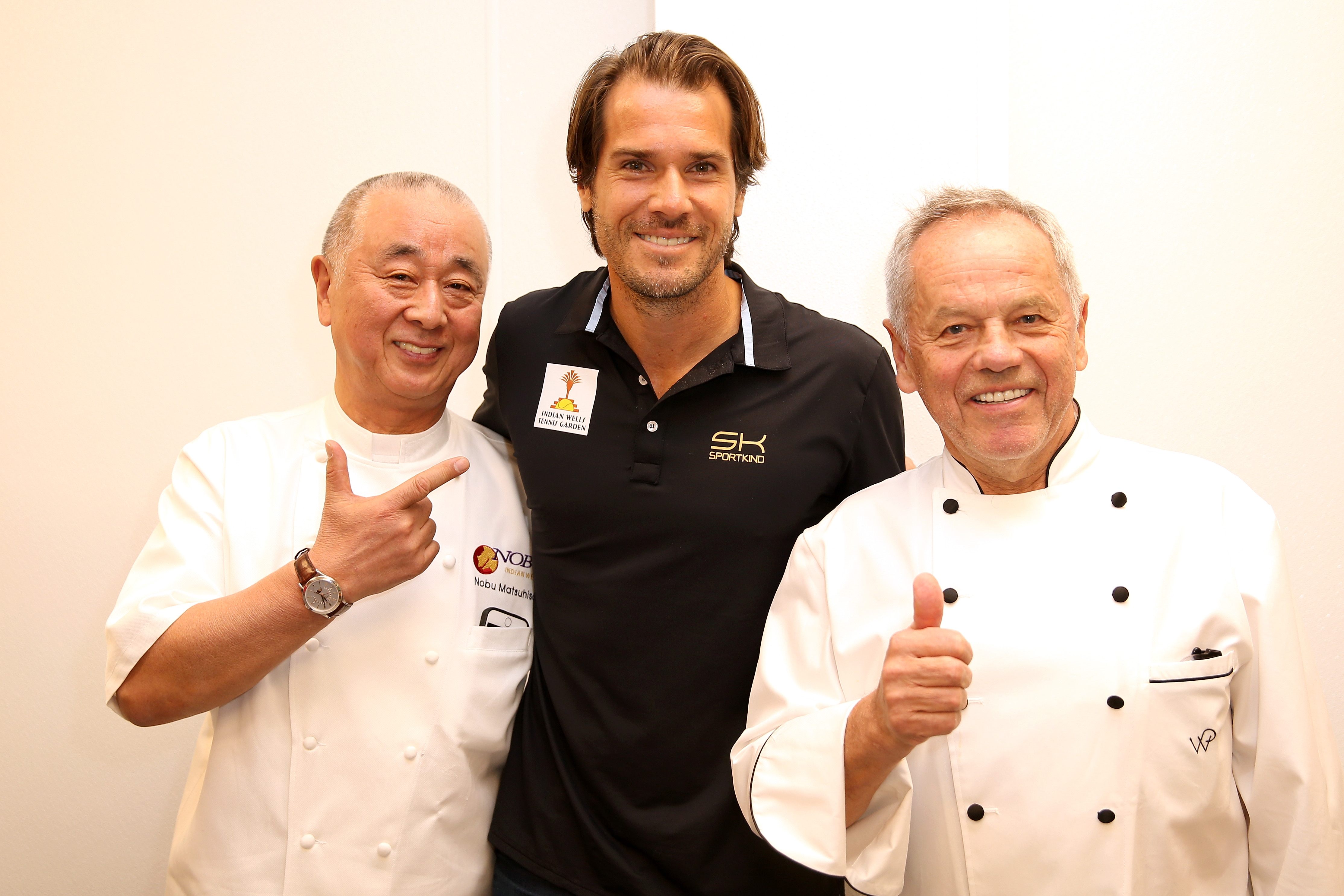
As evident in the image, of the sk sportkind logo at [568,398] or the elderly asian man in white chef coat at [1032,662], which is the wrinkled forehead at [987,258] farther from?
the sk sportkind logo at [568,398]

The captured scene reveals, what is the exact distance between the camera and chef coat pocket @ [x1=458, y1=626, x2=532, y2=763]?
1631mm

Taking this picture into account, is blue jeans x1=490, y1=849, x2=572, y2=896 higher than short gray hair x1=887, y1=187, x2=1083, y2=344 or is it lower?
lower

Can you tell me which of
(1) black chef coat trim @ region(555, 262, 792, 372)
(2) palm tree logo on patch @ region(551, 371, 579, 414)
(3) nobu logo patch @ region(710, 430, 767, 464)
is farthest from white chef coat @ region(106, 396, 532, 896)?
(3) nobu logo patch @ region(710, 430, 767, 464)

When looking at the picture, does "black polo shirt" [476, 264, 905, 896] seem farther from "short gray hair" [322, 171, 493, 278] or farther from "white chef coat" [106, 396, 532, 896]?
"short gray hair" [322, 171, 493, 278]

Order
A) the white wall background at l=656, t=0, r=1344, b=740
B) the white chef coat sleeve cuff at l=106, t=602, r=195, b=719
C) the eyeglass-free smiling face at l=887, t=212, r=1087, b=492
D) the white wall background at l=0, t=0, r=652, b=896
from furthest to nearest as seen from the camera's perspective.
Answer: the white wall background at l=0, t=0, r=652, b=896
the white wall background at l=656, t=0, r=1344, b=740
the white chef coat sleeve cuff at l=106, t=602, r=195, b=719
the eyeglass-free smiling face at l=887, t=212, r=1087, b=492

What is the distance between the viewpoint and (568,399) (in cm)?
171

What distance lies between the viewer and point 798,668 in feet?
4.68

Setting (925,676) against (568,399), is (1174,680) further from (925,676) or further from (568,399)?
(568,399)

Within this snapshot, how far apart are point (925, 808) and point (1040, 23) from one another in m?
1.86

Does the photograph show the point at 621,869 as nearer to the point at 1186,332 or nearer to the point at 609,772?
the point at 609,772

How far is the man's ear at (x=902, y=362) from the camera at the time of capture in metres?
1.52

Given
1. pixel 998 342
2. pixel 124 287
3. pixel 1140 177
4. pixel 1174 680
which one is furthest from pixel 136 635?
pixel 1140 177

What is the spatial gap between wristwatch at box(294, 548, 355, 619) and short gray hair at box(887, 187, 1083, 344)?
1.08 m

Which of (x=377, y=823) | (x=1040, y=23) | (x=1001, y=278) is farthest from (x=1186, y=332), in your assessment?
(x=377, y=823)
